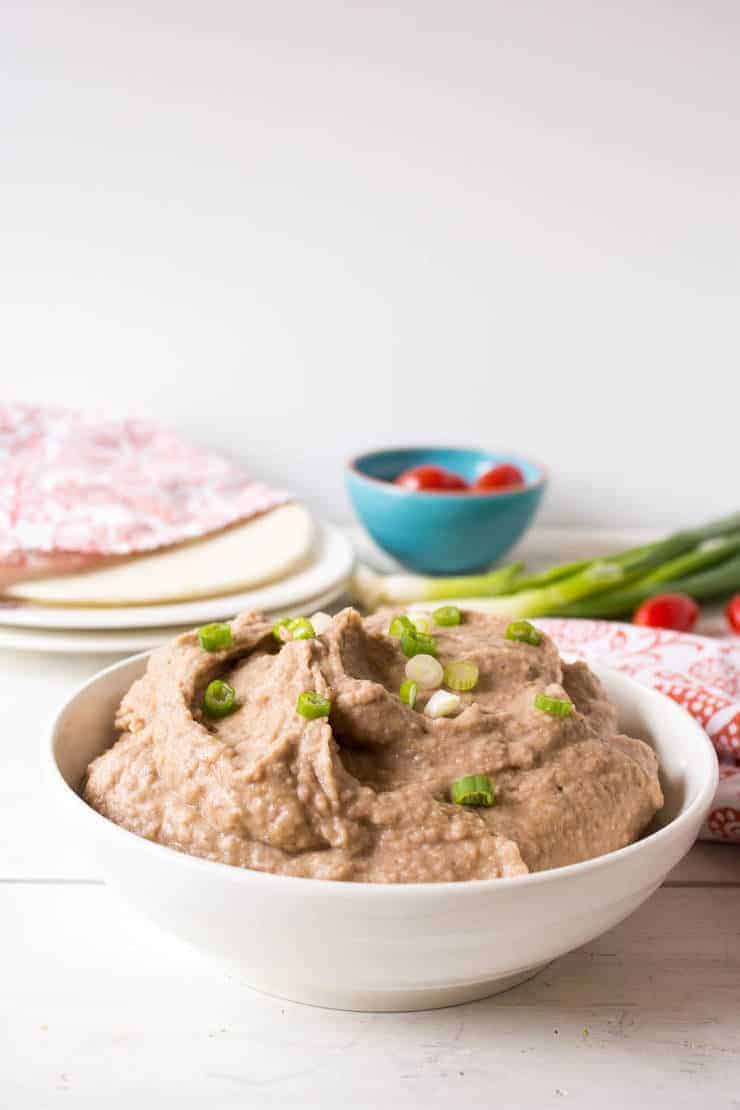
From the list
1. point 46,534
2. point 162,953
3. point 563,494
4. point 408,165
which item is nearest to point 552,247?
point 408,165

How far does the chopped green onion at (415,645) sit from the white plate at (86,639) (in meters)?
0.85

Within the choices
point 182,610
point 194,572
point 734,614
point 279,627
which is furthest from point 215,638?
point 734,614

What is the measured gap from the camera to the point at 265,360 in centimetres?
328

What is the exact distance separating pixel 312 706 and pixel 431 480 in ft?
5.37

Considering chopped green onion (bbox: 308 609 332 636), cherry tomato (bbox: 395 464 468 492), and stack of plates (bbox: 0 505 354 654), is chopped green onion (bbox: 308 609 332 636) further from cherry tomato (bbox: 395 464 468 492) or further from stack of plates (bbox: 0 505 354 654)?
cherry tomato (bbox: 395 464 468 492)

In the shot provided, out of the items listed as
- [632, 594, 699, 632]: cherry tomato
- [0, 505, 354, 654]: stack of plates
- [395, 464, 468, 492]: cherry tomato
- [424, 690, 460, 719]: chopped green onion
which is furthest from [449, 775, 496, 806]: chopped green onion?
[395, 464, 468, 492]: cherry tomato

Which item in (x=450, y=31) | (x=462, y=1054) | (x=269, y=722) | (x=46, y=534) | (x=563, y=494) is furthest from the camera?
(x=563, y=494)

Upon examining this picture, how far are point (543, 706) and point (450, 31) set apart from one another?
212 cm

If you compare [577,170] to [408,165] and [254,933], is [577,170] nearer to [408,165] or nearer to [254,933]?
[408,165]

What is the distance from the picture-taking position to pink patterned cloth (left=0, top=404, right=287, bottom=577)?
249cm

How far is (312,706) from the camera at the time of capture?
1.39 m

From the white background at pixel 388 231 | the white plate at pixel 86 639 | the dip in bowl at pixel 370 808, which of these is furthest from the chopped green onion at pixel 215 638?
the white background at pixel 388 231

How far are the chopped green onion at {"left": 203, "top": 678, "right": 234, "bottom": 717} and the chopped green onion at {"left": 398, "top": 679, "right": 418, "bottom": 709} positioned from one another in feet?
0.73

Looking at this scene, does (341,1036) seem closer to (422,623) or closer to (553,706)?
(553,706)
